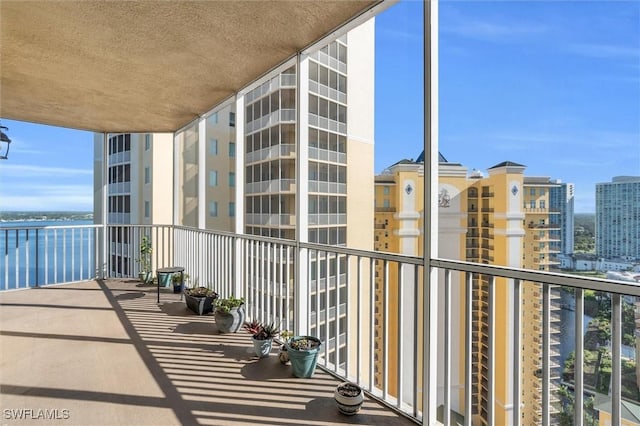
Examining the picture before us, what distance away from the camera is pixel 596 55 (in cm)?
201

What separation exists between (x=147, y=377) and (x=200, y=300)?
1.50 meters

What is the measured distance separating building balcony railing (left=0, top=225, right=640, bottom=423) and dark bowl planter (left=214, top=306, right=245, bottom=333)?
1.09 feet

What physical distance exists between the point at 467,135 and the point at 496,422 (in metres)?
2.04

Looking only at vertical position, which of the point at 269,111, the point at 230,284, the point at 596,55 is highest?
the point at 269,111

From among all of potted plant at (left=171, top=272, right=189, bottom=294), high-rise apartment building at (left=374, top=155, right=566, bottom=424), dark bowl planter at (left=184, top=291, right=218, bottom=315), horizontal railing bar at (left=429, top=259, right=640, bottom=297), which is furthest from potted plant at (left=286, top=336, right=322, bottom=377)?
potted plant at (left=171, top=272, right=189, bottom=294)

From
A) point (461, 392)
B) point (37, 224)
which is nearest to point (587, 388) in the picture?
point (461, 392)

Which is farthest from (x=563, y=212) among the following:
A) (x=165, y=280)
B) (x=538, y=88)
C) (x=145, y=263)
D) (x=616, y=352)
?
(x=145, y=263)

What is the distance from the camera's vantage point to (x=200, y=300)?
3963 millimetres

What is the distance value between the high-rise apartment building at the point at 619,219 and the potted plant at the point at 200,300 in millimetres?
3691

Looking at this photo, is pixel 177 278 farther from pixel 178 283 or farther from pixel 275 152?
pixel 275 152

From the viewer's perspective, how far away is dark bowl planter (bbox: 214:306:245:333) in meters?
3.38

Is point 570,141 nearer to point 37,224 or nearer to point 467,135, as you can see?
point 467,135

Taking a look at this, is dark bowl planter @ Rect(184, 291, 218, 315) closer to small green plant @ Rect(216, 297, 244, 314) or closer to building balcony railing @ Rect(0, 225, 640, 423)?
building balcony railing @ Rect(0, 225, 640, 423)

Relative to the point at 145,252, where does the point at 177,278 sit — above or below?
below
